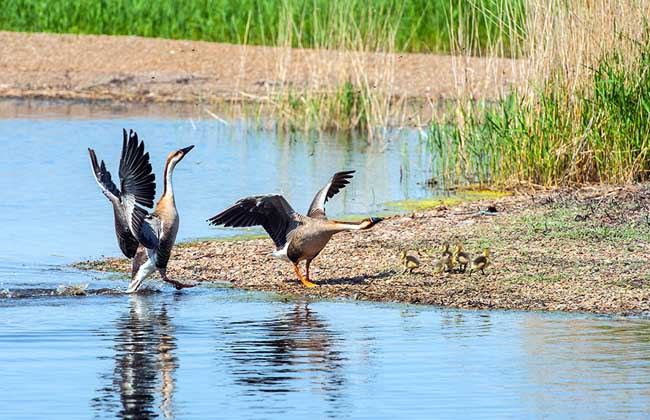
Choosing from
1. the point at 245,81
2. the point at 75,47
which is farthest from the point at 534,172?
the point at 75,47

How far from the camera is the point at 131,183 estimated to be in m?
10.2

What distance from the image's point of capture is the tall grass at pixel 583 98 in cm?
1371

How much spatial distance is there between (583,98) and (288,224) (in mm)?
4305

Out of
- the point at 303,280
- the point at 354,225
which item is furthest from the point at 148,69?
the point at 354,225

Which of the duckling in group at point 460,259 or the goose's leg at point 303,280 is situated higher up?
the duckling in group at point 460,259

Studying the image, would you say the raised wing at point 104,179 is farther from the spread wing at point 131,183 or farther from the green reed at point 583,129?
the green reed at point 583,129

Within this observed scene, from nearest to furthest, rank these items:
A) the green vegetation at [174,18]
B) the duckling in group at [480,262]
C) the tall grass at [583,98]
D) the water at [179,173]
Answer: the duckling in group at [480,262] → the water at [179,173] → the tall grass at [583,98] → the green vegetation at [174,18]

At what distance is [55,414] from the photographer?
693 cm

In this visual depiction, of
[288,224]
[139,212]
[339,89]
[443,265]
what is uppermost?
[339,89]

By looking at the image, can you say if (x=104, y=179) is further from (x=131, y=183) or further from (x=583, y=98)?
(x=583, y=98)

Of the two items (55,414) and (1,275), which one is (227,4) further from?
(55,414)

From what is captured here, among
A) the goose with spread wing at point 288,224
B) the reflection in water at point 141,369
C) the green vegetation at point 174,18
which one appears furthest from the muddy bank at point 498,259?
the green vegetation at point 174,18

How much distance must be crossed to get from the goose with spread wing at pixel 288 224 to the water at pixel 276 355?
524 millimetres

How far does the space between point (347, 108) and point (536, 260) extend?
1040 cm
